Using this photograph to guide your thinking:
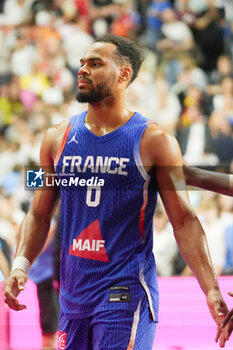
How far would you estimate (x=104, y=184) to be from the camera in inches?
110

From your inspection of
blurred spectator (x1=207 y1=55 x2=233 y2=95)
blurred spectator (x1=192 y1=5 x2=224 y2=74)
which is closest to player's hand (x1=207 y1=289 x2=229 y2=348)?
blurred spectator (x1=207 y1=55 x2=233 y2=95)

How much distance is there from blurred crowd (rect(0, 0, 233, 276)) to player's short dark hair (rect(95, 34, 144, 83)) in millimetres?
3750

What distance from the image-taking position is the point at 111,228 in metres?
2.74

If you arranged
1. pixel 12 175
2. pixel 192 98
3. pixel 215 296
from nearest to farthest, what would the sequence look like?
pixel 215 296, pixel 12 175, pixel 192 98

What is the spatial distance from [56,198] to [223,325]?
96cm

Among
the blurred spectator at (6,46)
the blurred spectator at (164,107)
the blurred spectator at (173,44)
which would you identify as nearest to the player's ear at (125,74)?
the blurred spectator at (164,107)

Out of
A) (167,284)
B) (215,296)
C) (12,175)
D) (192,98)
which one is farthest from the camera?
(192,98)

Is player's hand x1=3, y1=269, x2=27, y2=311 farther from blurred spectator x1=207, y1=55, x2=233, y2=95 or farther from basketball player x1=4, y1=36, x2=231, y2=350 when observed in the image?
blurred spectator x1=207, y1=55, x2=233, y2=95

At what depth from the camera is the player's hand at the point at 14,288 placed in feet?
8.73

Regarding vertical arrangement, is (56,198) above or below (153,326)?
above

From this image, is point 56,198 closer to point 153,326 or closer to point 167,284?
point 153,326

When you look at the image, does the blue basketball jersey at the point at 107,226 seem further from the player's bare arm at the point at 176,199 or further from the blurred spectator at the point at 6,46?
the blurred spectator at the point at 6,46

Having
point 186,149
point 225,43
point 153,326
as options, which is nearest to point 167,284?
point 153,326

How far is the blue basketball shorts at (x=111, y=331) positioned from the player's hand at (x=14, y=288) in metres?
0.23
